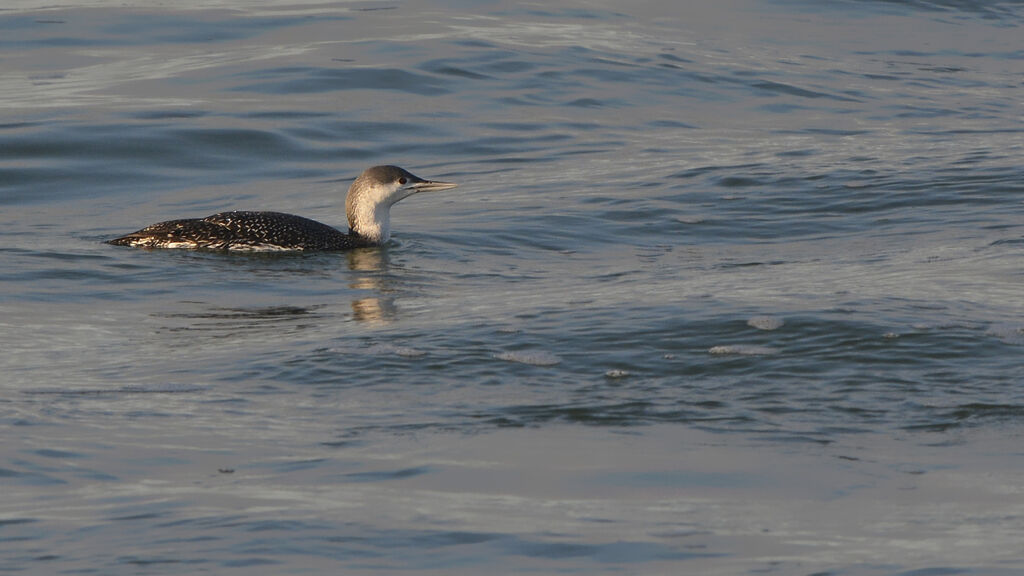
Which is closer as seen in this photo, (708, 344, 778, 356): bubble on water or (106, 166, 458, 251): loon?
(708, 344, 778, 356): bubble on water

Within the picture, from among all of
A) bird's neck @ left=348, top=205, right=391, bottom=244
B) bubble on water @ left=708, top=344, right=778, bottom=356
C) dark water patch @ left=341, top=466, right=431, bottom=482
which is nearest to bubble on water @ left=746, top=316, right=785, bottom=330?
bubble on water @ left=708, top=344, right=778, bottom=356

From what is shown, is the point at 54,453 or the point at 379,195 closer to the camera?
the point at 54,453

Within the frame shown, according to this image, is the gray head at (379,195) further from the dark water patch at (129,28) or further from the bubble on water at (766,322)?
the dark water patch at (129,28)

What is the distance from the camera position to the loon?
12.7 metres

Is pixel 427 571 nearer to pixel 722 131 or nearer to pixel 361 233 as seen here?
pixel 361 233

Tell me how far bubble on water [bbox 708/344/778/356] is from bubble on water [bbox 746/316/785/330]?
0.38 metres

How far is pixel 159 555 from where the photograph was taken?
5.69m

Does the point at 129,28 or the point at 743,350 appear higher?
the point at 129,28

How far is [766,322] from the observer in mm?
9352

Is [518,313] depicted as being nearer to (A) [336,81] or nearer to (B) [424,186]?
(B) [424,186]

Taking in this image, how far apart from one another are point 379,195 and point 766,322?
512 cm

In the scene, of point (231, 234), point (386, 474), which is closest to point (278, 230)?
point (231, 234)

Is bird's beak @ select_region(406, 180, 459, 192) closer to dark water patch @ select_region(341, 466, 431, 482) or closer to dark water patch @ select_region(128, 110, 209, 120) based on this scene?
dark water patch @ select_region(128, 110, 209, 120)

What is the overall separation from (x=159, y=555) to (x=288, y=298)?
5499 millimetres
